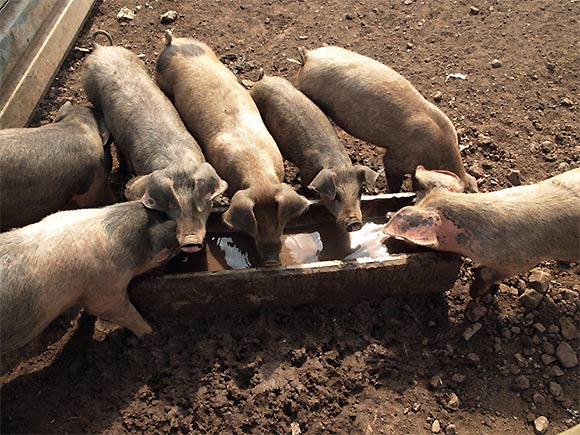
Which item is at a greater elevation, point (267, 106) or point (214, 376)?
point (267, 106)

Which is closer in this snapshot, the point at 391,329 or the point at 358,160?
the point at 391,329

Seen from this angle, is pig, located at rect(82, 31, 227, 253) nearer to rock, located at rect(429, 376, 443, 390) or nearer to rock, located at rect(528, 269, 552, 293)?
rock, located at rect(429, 376, 443, 390)

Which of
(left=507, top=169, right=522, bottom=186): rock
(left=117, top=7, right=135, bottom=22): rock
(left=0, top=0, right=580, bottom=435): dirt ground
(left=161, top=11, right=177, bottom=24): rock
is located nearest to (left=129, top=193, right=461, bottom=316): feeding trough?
(left=0, top=0, right=580, bottom=435): dirt ground

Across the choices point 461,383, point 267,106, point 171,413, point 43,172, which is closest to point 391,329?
point 461,383

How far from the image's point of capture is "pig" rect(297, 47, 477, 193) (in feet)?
16.1

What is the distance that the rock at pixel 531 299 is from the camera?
14.4ft

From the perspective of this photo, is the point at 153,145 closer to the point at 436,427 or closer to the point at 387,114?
the point at 387,114

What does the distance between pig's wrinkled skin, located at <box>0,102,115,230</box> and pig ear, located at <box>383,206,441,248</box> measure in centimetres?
266

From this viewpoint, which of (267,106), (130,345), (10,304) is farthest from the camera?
(267,106)

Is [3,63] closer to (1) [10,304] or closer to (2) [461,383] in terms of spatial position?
(1) [10,304]

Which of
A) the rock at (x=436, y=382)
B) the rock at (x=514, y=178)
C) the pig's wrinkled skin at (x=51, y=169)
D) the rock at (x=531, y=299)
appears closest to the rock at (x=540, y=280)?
the rock at (x=531, y=299)

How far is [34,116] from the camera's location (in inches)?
235

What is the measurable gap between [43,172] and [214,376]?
7.25 ft

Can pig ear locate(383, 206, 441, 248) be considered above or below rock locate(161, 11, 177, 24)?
below
